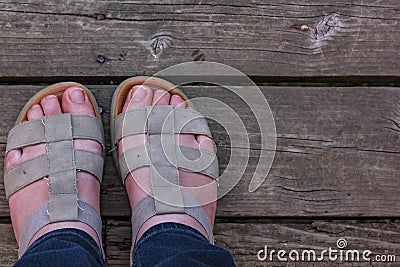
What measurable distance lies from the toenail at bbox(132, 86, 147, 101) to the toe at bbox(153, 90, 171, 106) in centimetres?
3

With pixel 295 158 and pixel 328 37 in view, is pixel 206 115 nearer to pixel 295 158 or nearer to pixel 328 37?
pixel 295 158

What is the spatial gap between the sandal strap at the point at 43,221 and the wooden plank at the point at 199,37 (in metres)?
0.30

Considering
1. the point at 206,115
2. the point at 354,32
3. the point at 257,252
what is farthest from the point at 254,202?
the point at 354,32

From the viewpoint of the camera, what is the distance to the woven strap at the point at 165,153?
1230 mm

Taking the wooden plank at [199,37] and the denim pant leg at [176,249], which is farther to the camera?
the wooden plank at [199,37]

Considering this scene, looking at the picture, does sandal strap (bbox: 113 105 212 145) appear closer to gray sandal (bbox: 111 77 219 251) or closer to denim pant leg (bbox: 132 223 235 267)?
gray sandal (bbox: 111 77 219 251)

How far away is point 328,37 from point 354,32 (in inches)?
2.5

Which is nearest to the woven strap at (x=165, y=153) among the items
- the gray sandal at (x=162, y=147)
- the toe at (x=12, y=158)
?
the gray sandal at (x=162, y=147)

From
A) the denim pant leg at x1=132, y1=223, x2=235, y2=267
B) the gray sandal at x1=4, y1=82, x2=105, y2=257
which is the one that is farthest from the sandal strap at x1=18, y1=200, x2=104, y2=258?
the denim pant leg at x1=132, y1=223, x2=235, y2=267

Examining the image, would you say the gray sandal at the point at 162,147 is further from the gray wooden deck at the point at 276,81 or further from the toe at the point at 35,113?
the toe at the point at 35,113

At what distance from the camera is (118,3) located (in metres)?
1.26

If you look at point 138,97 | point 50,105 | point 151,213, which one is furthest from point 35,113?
point 151,213

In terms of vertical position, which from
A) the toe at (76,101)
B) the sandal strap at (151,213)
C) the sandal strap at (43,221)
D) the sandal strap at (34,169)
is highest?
the toe at (76,101)

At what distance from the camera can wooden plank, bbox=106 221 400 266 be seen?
49.7 inches
